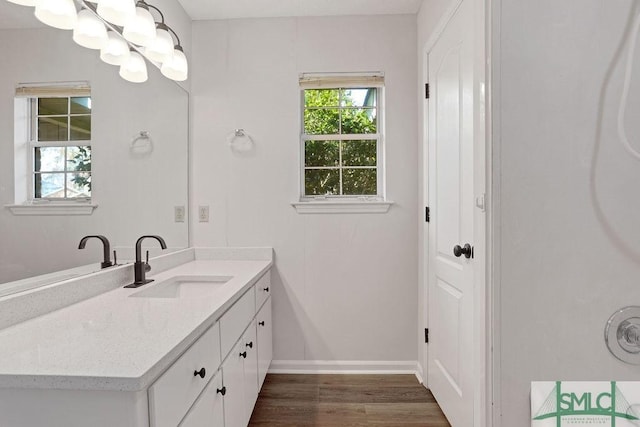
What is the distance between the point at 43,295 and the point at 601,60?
6.59 ft

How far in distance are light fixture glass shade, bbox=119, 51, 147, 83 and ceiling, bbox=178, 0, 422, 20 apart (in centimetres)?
79

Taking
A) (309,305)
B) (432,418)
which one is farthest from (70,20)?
(432,418)

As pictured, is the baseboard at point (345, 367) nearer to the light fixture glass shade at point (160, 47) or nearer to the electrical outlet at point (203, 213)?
the electrical outlet at point (203, 213)

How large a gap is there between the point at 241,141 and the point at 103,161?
3.27ft

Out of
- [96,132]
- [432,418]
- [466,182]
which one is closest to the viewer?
[96,132]

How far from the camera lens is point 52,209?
1306mm

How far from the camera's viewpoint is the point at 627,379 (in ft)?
3.39

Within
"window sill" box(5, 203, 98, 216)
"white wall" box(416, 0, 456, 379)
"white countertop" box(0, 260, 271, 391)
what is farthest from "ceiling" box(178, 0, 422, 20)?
"white countertop" box(0, 260, 271, 391)

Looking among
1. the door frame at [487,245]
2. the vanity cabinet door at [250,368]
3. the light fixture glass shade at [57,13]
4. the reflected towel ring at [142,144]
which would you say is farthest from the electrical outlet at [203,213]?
the door frame at [487,245]

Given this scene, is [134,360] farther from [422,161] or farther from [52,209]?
[422,161]

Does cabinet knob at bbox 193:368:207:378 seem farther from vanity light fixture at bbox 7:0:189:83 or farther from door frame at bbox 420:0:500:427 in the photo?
vanity light fixture at bbox 7:0:189:83

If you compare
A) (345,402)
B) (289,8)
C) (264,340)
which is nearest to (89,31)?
(289,8)

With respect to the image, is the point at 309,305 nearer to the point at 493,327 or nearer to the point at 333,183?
the point at 333,183

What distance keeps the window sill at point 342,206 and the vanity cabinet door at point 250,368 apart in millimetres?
861
